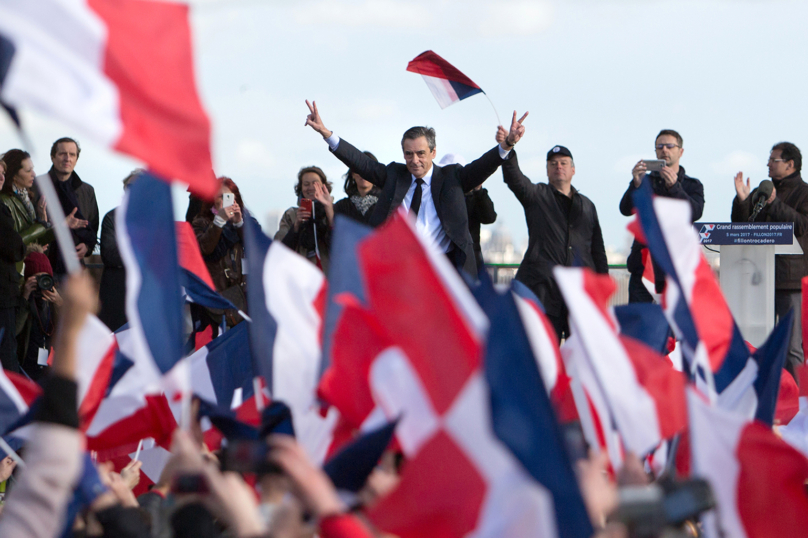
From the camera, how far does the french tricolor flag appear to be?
25.8 ft

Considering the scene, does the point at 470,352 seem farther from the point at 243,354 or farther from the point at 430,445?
the point at 243,354

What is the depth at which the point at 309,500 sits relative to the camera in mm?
1963

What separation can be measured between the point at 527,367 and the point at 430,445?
12.6 inches

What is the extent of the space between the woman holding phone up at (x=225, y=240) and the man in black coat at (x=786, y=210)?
399 cm

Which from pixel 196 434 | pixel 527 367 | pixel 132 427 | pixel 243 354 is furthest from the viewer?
pixel 243 354

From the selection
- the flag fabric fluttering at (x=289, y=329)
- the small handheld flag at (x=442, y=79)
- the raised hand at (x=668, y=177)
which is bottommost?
the flag fabric fluttering at (x=289, y=329)

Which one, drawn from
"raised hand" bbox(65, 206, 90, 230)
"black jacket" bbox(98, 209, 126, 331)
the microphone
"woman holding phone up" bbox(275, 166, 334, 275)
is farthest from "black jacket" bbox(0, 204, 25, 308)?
the microphone

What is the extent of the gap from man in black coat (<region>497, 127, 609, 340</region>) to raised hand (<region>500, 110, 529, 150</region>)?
0.86 m

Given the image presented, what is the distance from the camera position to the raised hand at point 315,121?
23.4 ft

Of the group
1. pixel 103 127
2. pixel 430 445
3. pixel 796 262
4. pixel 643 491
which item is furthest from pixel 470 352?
pixel 796 262

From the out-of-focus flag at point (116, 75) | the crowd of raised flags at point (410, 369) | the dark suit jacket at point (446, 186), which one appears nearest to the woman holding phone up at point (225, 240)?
the dark suit jacket at point (446, 186)

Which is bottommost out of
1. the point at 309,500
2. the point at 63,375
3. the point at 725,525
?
the point at 725,525

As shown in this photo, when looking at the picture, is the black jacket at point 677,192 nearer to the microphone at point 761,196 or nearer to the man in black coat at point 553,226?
the man in black coat at point 553,226

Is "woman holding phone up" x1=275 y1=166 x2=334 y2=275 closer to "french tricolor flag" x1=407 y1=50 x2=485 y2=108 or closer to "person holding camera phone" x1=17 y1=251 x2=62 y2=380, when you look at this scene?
"french tricolor flag" x1=407 y1=50 x2=485 y2=108
